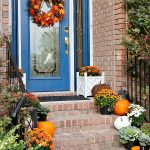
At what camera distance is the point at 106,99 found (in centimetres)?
562

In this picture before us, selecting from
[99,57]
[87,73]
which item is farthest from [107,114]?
[99,57]

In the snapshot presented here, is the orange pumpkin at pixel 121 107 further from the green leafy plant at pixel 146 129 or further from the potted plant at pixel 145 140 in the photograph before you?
the potted plant at pixel 145 140

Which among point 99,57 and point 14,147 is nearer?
point 14,147

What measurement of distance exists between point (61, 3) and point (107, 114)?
2530 millimetres

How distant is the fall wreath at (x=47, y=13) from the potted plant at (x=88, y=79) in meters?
1.13

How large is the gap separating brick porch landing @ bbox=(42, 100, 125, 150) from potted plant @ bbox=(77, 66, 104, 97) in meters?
0.52

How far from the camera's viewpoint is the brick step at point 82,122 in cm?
521

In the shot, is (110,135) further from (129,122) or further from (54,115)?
(54,115)

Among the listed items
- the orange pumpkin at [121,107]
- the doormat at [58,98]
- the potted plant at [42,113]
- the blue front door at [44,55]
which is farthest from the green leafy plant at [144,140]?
the blue front door at [44,55]

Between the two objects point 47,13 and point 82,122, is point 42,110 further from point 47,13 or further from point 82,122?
point 47,13

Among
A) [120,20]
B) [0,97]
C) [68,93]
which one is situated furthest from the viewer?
[68,93]

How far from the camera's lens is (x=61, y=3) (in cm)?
690

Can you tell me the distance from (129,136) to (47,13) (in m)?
3.17

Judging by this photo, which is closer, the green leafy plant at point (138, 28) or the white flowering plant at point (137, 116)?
the white flowering plant at point (137, 116)
